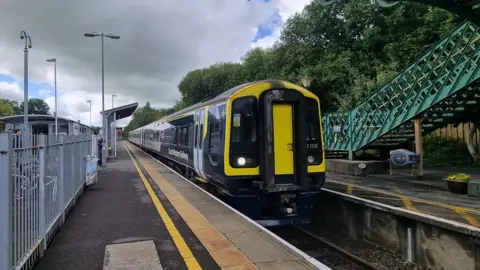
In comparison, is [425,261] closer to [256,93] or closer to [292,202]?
[292,202]

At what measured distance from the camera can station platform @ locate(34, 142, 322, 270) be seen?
16.3 ft

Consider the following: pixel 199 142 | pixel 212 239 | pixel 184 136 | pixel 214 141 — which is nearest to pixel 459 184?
pixel 214 141

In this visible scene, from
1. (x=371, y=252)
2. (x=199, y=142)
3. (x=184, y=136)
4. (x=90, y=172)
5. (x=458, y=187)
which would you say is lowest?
(x=371, y=252)

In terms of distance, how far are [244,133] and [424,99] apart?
300 inches

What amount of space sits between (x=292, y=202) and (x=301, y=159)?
3.07ft

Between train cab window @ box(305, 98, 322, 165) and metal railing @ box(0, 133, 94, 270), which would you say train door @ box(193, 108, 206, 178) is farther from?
metal railing @ box(0, 133, 94, 270)

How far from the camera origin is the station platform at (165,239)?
16.3ft

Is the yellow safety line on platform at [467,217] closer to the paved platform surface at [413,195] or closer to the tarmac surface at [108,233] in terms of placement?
the paved platform surface at [413,195]

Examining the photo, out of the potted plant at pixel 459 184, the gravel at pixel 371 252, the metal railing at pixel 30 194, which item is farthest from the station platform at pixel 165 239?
the potted plant at pixel 459 184

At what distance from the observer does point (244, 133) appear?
8.19 metres

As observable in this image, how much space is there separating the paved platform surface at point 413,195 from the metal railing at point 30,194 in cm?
714

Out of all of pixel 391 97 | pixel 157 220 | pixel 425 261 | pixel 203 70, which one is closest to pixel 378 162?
pixel 391 97

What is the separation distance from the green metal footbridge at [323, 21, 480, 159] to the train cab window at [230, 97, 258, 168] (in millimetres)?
6921

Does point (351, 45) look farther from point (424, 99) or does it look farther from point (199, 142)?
point (199, 142)
